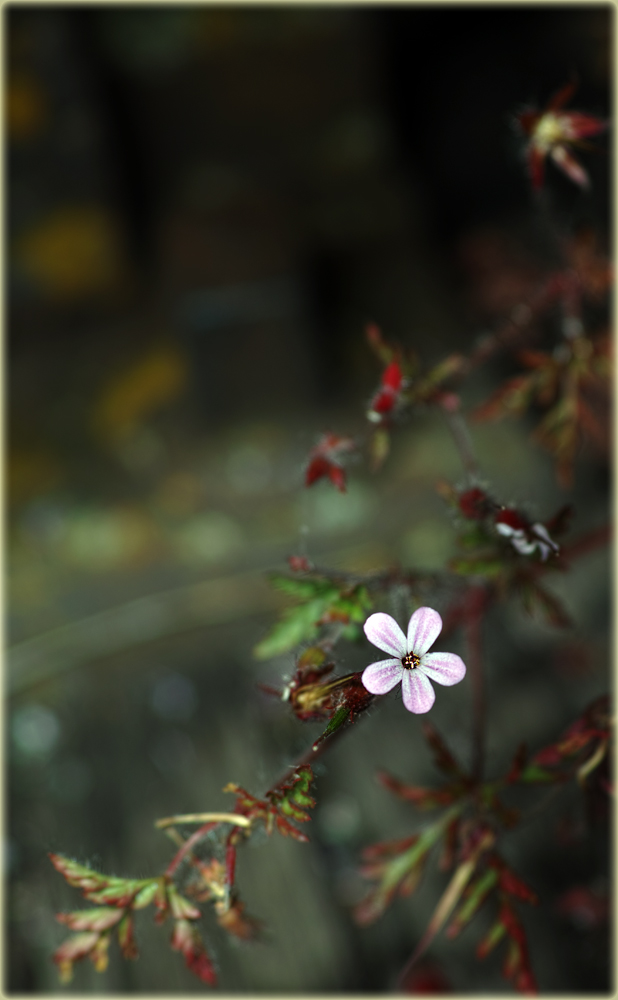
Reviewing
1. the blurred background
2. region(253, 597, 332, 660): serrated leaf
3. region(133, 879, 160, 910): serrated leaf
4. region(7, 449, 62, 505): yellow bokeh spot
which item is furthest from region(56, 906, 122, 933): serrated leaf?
region(7, 449, 62, 505): yellow bokeh spot

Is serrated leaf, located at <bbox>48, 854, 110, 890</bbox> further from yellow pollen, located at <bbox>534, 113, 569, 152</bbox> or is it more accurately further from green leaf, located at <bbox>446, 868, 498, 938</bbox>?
yellow pollen, located at <bbox>534, 113, 569, 152</bbox>

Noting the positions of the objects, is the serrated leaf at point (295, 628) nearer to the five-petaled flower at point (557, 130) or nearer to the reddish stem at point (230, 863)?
the reddish stem at point (230, 863)

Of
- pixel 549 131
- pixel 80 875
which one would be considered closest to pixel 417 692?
pixel 80 875

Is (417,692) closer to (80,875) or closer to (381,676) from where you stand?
(381,676)

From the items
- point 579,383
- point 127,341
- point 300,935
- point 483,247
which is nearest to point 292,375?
point 127,341

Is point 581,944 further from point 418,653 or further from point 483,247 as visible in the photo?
point 483,247

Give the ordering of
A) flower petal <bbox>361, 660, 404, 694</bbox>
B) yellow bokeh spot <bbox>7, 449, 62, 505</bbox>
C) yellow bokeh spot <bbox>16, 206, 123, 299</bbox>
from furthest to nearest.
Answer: yellow bokeh spot <bbox>7, 449, 62, 505</bbox> → yellow bokeh spot <bbox>16, 206, 123, 299</bbox> → flower petal <bbox>361, 660, 404, 694</bbox>
